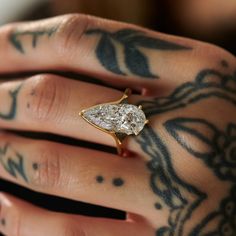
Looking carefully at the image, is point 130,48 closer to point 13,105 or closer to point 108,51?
point 108,51

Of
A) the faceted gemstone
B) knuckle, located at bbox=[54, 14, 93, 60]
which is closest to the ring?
the faceted gemstone

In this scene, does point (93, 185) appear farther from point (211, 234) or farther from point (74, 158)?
point (211, 234)

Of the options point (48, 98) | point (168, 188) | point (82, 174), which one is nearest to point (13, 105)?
point (48, 98)

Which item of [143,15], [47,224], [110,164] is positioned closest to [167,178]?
[110,164]

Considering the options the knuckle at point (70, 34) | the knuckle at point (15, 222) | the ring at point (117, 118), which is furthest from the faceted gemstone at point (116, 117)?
the knuckle at point (15, 222)

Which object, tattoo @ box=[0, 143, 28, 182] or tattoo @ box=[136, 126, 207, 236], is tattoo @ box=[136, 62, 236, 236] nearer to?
tattoo @ box=[136, 126, 207, 236]

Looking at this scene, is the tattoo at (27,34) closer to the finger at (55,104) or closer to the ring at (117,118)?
the finger at (55,104)
